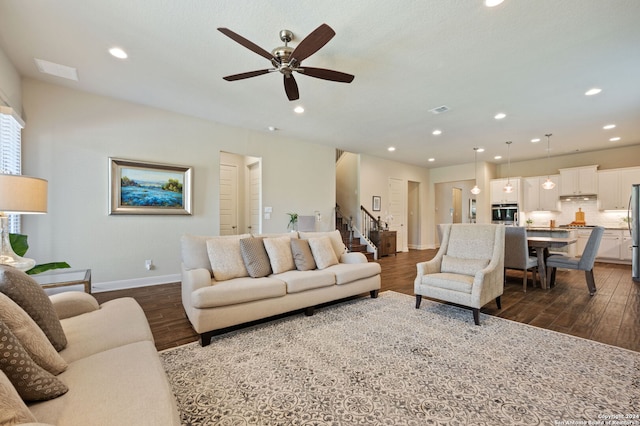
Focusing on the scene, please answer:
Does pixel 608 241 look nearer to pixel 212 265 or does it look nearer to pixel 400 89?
pixel 400 89

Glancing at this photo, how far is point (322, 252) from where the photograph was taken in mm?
3695

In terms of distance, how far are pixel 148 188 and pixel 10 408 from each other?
4.37 m

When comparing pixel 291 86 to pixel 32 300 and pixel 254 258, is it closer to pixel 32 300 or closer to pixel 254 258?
pixel 254 258

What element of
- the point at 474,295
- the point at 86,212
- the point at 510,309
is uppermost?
the point at 86,212

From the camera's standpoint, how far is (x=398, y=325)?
288cm

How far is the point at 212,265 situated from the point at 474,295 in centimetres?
288

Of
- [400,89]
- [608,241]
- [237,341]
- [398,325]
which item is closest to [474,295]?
[398,325]

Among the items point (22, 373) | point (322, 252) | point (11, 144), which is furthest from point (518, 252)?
point (11, 144)

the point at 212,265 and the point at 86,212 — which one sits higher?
the point at 86,212

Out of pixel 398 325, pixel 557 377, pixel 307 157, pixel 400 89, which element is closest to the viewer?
pixel 557 377

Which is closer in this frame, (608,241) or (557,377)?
(557,377)

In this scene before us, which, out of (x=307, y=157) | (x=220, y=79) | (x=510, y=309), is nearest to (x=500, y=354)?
(x=510, y=309)

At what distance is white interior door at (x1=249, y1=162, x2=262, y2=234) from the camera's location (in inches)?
243

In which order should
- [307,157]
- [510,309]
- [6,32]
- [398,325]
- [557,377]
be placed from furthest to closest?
1. [307,157]
2. [510,309]
3. [398,325]
4. [6,32]
5. [557,377]
